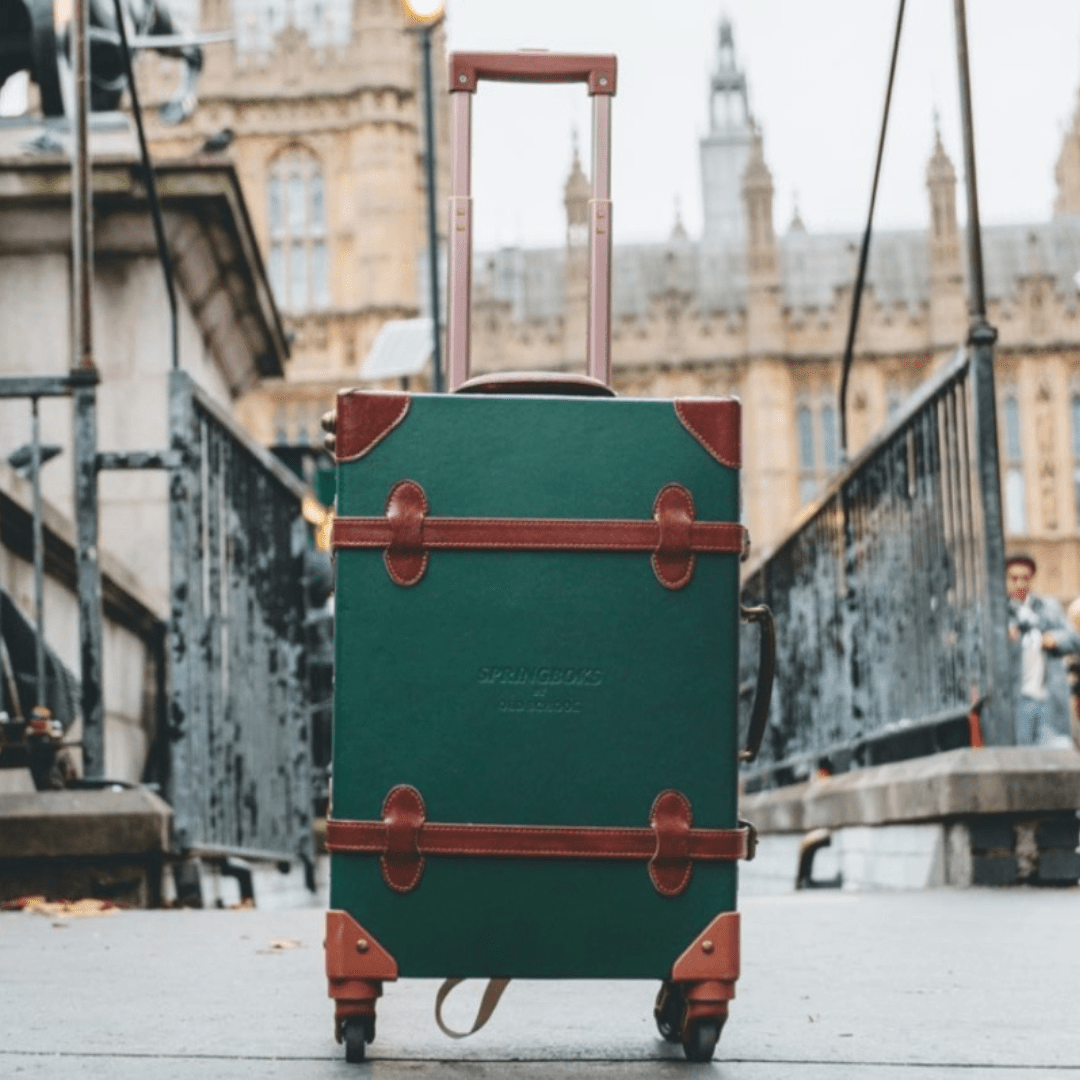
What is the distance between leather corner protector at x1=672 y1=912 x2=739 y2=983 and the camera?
2.31 meters

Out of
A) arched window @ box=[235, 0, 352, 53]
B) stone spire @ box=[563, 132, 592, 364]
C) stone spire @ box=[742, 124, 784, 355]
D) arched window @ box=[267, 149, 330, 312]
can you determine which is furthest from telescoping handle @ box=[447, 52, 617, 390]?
arched window @ box=[235, 0, 352, 53]

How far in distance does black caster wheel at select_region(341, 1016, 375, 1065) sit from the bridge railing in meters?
3.34

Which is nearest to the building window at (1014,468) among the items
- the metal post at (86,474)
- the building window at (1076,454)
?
the building window at (1076,454)

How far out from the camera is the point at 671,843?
2.31 meters

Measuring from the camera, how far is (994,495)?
5.39 m

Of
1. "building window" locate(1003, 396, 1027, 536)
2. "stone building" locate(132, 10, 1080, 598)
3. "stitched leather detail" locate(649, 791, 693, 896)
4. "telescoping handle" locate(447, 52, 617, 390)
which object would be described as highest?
"stone building" locate(132, 10, 1080, 598)

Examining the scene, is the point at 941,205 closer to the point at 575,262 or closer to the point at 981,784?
the point at 575,262

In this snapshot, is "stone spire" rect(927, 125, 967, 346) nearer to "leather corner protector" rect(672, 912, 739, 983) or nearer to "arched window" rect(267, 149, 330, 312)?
"arched window" rect(267, 149, 330, 312)

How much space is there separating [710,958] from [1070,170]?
2297 inches

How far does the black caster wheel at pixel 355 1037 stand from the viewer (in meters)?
2.31

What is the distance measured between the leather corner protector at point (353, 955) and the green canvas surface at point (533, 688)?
0.04 ft

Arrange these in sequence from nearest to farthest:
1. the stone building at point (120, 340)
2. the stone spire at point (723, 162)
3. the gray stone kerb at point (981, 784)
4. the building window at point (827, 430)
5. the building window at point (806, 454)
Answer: the gray stone kerb at point (981, 784)
the stone building at point (120, 340)
the building window at point (827, 430)
the building window at point (806, 454)
the stone spire at point (723, 162)

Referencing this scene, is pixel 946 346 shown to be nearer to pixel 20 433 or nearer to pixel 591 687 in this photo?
pixel 20 433

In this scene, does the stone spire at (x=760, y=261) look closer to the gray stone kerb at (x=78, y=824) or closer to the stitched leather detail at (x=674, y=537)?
the gray stone kerb at (x=78, y=824)
